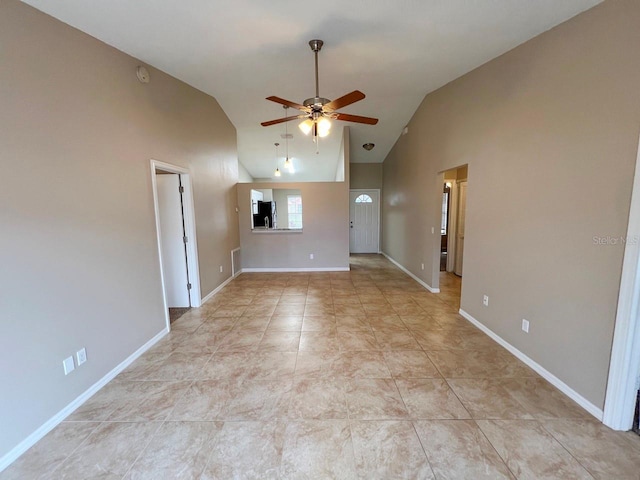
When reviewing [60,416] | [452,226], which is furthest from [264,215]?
[60,416]

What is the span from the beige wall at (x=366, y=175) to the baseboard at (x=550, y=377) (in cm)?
553

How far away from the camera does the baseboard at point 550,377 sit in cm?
185

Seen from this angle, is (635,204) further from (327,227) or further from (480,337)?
(327,227)

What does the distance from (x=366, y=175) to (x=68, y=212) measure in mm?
7002

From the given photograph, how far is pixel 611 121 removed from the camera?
5.57 feet

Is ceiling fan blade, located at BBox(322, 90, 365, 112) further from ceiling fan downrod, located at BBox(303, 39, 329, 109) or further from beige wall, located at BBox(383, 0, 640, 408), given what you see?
beige wall, located at BBox(383, 0, 640, 408)

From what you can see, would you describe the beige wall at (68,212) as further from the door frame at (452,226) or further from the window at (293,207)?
the window at (293,207)

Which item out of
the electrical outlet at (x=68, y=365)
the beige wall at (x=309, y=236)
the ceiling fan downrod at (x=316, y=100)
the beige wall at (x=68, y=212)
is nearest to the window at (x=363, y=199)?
the beige wall at (x=309, y=236)

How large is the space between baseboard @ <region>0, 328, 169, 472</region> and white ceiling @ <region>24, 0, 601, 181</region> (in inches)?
108

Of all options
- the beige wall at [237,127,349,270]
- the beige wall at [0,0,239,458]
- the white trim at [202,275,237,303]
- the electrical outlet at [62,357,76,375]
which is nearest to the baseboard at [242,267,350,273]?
the beige wall at [237,127,349,270]

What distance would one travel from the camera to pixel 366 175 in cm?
790

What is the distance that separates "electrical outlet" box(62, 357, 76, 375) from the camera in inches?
74.5

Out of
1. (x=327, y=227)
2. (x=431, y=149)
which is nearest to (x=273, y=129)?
(x=327, y=227)

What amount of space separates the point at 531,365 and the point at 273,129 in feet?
18.7
